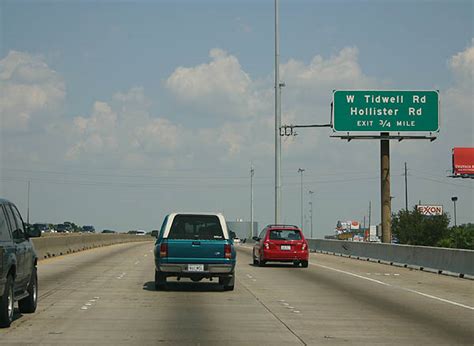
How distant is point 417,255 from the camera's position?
1297 inches

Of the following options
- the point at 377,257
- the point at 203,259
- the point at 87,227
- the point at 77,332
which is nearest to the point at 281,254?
the point at 377,257

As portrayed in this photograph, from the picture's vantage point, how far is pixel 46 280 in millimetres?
23953

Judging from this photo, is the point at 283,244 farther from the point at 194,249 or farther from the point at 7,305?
the point at 7,305

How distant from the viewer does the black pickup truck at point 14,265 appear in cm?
1270

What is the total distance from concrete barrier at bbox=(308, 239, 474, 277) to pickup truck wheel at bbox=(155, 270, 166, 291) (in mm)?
11386

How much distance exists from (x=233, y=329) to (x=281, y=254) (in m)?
18.8

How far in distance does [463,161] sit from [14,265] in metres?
93.4

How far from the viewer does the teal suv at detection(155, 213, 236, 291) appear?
787 inches

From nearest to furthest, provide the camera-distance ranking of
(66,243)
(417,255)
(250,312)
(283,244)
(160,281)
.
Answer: (250,312), (160,281), (283,244), (417,255), (66,243)

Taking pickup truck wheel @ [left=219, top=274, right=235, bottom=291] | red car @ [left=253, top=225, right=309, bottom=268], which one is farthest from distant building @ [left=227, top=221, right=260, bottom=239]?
pickup truck wheel @ [left=219, top=274, right=235, bottom=291]

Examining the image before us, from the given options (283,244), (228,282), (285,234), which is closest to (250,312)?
(228,282)

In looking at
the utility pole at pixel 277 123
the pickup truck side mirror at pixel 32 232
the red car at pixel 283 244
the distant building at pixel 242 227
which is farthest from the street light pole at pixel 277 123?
the distant building at pixel 242 227

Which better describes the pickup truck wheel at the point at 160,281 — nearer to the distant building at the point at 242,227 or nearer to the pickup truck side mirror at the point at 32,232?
the pickup truck side mirror at the point at 32,232

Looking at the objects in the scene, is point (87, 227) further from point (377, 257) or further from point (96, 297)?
point (96, 297)
